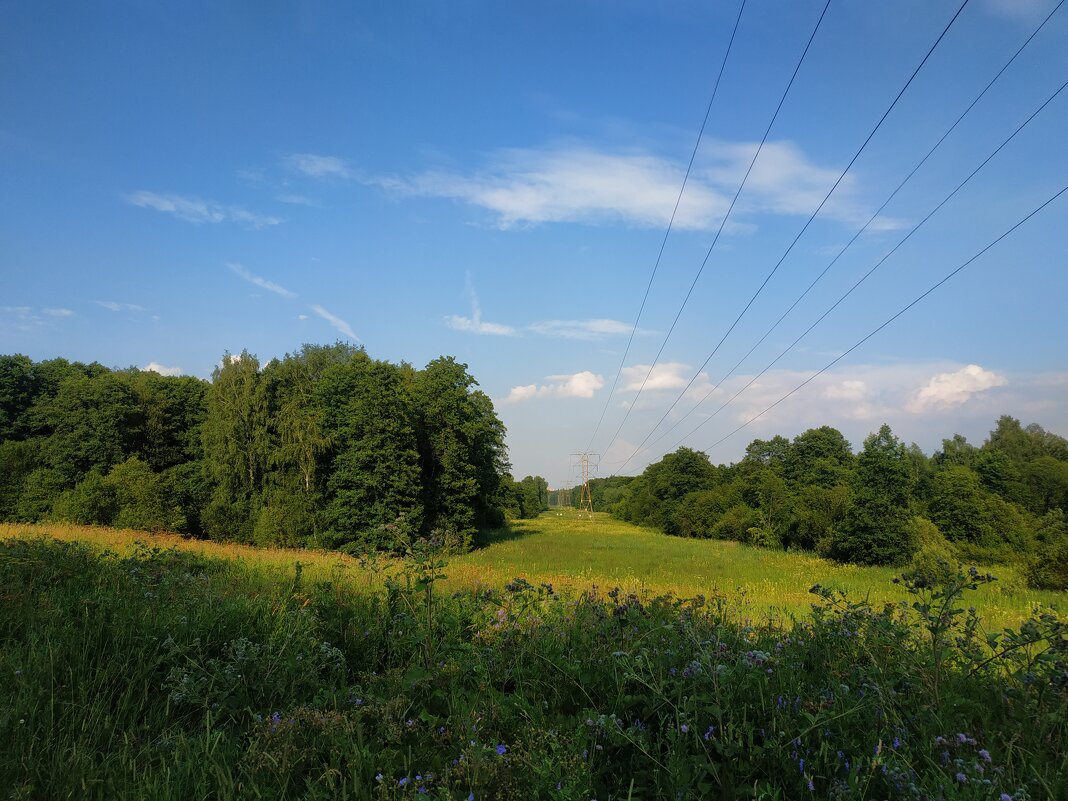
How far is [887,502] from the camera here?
3042cm

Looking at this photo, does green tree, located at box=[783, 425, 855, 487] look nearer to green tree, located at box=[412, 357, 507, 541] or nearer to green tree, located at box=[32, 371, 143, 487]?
green tree, located at box=[412, 357, 507, 541]

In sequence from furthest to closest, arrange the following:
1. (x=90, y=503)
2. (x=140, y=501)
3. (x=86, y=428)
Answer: (x=86, y=428) < (x=140, y=501) < (x=90, y=503)

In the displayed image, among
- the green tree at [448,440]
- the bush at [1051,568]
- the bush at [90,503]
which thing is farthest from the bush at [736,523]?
the bush at [90,503]

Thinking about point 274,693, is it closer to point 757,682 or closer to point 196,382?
point 757,682

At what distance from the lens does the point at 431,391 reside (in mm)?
41656

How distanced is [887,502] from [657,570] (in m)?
14.3

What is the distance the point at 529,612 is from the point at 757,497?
192 feet

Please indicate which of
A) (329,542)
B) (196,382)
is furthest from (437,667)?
(196,382)

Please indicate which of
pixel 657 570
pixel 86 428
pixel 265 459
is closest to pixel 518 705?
pixel 657 570

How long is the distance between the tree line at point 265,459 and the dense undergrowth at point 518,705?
27.8m

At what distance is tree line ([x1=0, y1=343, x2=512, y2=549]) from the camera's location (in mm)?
34156

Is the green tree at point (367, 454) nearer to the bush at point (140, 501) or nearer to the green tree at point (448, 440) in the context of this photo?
the green tree at point (448, 440)

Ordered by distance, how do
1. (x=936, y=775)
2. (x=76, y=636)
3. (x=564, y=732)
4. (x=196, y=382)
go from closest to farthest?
(x=936, y=775) → (x=564, y=732) → (x=76, y=636) → (x=196, y=382)

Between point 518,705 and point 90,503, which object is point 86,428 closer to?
point 90,503
